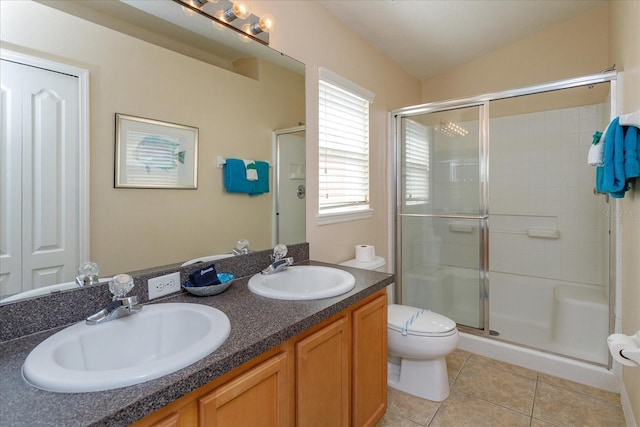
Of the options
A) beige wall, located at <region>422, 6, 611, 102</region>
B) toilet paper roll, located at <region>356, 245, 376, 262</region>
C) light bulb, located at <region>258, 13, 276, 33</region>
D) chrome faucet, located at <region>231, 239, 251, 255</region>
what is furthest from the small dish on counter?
beige wall, located at <region>422, 6, 611, 102</region>

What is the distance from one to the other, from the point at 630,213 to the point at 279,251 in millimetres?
1866

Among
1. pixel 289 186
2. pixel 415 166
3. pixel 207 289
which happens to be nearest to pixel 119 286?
pixel 207 289

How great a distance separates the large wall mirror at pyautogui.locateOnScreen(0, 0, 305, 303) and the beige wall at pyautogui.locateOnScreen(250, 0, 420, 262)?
19cm

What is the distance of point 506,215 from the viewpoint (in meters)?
3.19

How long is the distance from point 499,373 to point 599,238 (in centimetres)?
149

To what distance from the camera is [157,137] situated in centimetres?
132

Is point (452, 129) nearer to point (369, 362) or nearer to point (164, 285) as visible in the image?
point (369, 362)

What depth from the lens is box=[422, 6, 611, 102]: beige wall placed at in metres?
2.67

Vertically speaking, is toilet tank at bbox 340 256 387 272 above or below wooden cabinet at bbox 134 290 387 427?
above

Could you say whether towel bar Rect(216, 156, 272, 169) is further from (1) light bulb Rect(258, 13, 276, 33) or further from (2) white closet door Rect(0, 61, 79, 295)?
(1) light bulb Rect(258, 13, 276, 33)

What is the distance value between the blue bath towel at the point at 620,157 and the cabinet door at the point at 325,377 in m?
1.40

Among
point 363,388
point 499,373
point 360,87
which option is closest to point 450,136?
point 360,87

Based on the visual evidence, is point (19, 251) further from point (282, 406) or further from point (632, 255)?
point (632, 255)

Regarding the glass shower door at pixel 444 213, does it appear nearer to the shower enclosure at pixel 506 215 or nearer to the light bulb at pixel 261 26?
the shower enclosure at pixel 506 215
